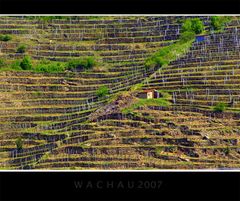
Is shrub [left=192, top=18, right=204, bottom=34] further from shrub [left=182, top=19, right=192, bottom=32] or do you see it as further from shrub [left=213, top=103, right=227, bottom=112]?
shrub [left=213, top=103, right=227, bottom=112]

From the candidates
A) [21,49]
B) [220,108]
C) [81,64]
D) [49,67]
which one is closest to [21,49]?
[21,49]

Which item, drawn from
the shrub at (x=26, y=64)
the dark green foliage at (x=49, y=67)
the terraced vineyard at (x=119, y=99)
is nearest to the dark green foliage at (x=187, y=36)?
the terraced vineyard at (x=119, y=99)

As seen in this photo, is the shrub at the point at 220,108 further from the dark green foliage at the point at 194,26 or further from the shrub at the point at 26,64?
the shrub at the point at 26,64

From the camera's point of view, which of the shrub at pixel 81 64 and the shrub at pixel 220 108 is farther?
the shrub at pixel 81 64

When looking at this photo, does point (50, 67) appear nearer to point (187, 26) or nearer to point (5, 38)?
point (5, 38)

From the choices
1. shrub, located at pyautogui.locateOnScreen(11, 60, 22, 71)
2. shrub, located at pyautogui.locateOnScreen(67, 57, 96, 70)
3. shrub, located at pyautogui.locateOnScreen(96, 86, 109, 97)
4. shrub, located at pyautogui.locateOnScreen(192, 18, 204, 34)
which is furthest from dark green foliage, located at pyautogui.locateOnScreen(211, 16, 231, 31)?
shrub, located at pyautogui.locateOnScreen(11, 60, 22, 71)

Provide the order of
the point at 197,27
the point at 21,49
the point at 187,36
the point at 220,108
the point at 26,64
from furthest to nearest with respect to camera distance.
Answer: the point at 197,27, the point at 187,36, the point at 21,49, the point at 26,64, the point at 220,108
